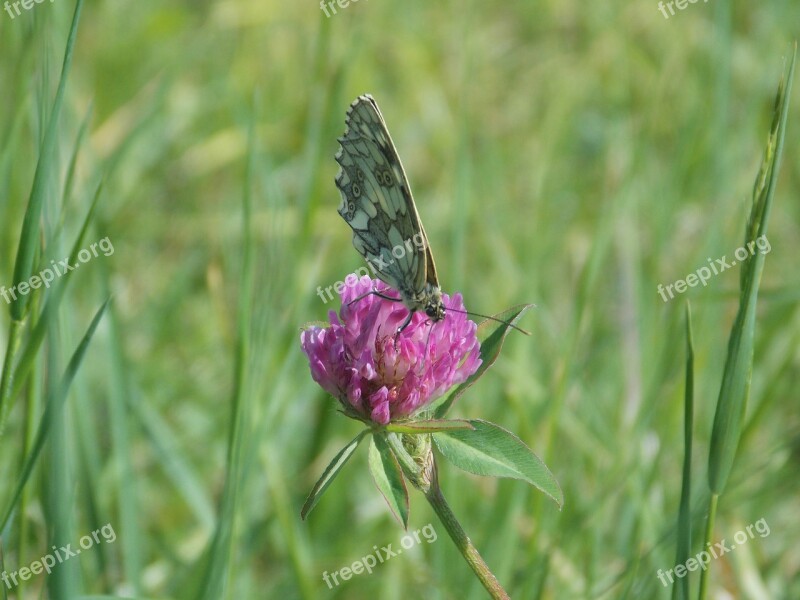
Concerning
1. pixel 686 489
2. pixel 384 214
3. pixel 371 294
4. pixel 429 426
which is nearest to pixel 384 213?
pixel 384 214

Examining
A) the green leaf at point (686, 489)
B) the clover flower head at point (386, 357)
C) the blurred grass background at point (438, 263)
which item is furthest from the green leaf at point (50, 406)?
the green leaf at point (686, 489)

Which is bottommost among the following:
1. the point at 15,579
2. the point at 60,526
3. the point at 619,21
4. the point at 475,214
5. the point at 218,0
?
the point at 60,526

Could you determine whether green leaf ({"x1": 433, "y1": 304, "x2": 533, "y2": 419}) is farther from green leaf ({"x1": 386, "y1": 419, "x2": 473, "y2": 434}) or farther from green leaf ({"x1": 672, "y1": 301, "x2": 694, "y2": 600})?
green leaf ({"x1": 672, "y1": 301, "x2": 694, "y2": 600})

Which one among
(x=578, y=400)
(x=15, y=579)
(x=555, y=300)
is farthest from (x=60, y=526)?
(x=555, y=300)

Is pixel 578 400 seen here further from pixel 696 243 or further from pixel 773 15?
pixel 773 15

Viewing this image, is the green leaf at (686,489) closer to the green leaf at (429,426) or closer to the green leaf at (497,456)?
the green leaf at (497,456)

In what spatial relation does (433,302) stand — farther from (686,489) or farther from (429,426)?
(686,489)
